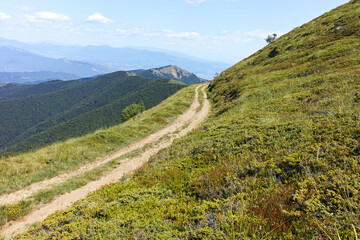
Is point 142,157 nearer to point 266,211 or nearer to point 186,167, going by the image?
point 186,167

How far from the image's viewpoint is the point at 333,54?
85.1 ft

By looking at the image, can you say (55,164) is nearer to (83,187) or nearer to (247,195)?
(83,187)

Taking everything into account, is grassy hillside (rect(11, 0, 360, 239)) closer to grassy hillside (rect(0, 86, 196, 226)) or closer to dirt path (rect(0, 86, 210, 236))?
dirt path (rect(0, 86, 210, 236))

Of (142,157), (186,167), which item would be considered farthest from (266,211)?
(142,157)

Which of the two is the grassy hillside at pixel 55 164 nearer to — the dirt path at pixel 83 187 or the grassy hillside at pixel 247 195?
the dirt path at pixel 83 187

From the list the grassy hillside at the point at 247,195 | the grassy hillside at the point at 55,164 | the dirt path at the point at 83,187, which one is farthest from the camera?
the grassy hillside at the point at 55,164

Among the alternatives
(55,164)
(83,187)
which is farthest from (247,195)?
(55,164)

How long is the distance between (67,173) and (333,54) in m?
36.9

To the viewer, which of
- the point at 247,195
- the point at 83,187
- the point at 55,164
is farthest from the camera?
the point at 55,164

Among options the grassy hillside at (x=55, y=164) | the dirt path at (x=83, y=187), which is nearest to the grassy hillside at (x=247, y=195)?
the dirt path at (x=83, y=187)

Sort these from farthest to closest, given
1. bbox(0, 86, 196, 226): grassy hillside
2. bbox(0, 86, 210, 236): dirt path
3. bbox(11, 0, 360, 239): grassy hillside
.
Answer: bbox(0, 86, 196, 226): grassy hillside, bbox(0, 86, 210, 236): dirt path, bbox(11, 0, 360, 239): grassy hillside

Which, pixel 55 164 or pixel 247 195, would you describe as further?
pixel 55 164

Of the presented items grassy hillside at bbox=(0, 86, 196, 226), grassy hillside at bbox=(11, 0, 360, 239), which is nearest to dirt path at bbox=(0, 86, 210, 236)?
grassy hillside at bbox=(0, 86, 196, 226)

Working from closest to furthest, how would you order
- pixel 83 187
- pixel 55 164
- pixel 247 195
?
pixel 247 195, pixel 83 187, pixel 55 164
